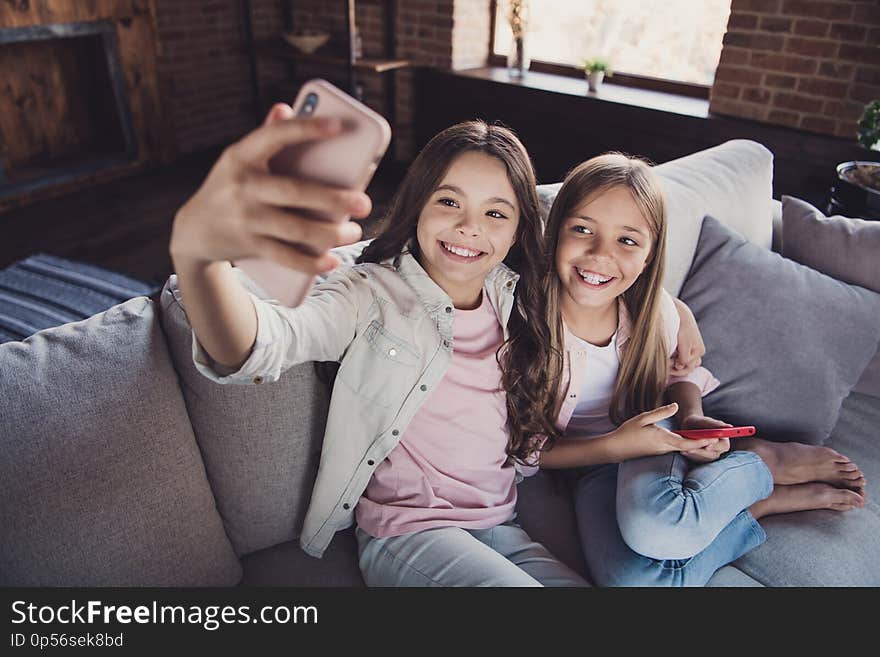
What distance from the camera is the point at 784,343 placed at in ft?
4.99

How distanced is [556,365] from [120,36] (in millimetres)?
3768

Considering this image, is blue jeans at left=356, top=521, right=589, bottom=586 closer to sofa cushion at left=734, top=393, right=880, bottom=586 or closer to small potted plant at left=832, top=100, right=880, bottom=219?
sofa cushion at left=734, top=393, right=880, bottom=586

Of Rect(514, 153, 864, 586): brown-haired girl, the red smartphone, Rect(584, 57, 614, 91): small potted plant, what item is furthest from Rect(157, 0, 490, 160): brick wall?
the red smartphone

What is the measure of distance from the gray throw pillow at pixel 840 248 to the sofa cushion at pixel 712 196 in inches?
4.6

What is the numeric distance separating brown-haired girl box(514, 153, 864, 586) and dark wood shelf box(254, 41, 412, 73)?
285 cm

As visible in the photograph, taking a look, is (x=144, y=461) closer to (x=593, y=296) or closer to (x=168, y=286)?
(x=168, y=286)

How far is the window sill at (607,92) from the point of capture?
3.24 m

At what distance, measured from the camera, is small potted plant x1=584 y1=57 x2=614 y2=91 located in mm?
3438

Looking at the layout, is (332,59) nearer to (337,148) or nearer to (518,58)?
(518,58)

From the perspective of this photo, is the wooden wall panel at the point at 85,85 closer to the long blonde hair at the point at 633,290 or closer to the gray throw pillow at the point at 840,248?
the long blonde hair at the point at 633,290

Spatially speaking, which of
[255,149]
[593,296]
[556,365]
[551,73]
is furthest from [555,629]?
[551,73]

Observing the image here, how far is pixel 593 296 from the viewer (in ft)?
4.29

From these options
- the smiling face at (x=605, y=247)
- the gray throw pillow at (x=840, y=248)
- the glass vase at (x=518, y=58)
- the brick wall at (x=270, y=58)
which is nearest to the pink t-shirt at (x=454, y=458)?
the smiling face at (x=605, y=247)

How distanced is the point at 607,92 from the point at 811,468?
8.47ft
